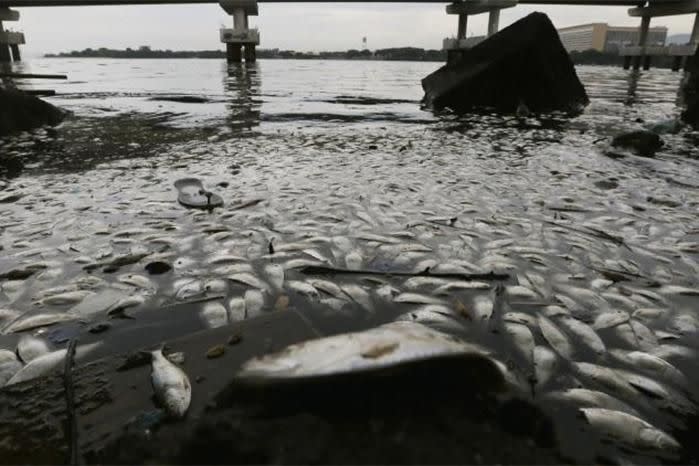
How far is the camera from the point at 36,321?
2.74 m

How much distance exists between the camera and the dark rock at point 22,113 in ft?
32.1

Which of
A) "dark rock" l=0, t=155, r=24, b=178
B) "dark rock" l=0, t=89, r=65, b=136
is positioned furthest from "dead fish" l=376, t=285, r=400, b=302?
"dark rock" l=0, t=89, r=65, b=136

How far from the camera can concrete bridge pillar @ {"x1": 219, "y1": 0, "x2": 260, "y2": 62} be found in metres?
65.6

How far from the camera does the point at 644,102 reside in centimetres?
1780

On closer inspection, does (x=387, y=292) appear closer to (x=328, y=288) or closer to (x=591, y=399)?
(x=328, y=288)

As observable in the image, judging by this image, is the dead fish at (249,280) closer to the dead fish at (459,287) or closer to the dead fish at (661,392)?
the dead fish at (459,287)

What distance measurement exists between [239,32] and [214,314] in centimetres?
7225

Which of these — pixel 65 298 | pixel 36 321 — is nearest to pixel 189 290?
pixel 65 298

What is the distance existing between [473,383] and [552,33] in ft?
52.4

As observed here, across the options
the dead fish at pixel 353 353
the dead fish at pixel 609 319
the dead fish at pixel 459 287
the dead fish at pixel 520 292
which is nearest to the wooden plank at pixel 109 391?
the dead fish at pixel 353 353

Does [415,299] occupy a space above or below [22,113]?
below

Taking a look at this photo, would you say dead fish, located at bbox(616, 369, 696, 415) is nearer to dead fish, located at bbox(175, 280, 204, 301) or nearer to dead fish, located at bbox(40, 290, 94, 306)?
dead fish, located at bbox(175, 280, 204, 301)

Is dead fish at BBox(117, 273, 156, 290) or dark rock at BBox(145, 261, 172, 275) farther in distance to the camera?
dark rock at BBox(145, 261, 172, 275)

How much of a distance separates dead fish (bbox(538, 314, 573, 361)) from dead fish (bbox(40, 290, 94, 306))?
10.4ft
